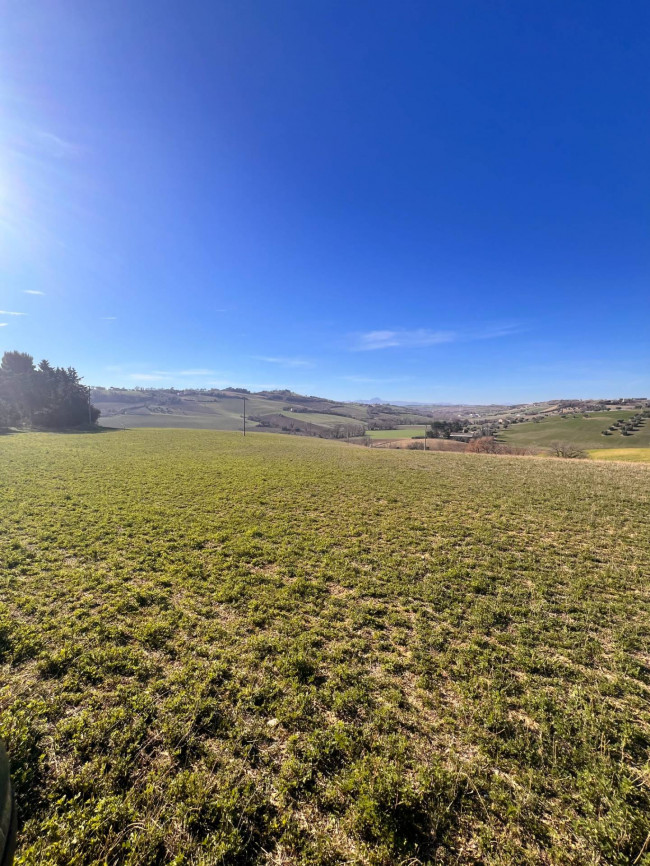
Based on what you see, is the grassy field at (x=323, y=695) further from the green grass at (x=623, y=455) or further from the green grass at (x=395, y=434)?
the green grass at (x=395, y=434)

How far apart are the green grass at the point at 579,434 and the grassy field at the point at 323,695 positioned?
72445 mm

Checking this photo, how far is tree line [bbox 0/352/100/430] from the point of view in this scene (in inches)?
2165

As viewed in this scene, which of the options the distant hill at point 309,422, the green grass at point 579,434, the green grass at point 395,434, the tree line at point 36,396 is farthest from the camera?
the green grass at point 395,434

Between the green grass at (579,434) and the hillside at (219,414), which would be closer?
the green grass at (579,434)

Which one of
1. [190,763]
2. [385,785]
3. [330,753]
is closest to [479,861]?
[385,785]

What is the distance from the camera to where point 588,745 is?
372 centimetres

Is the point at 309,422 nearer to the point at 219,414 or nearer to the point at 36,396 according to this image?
the point at 219,414

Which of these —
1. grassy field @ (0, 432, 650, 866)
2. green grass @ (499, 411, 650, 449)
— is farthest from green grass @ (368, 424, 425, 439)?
grassy field @ (0, 432, 650, 866)

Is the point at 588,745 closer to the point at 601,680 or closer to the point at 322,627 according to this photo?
the point at 601,680

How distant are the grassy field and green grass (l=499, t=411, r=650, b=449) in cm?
7244

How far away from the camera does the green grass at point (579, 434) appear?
6688cm

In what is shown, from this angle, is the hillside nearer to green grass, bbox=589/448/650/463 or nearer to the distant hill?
the distant hill

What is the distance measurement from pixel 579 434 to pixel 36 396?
399 ft

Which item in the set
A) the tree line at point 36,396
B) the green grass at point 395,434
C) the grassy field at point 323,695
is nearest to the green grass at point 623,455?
the grassy field at point 323,695
